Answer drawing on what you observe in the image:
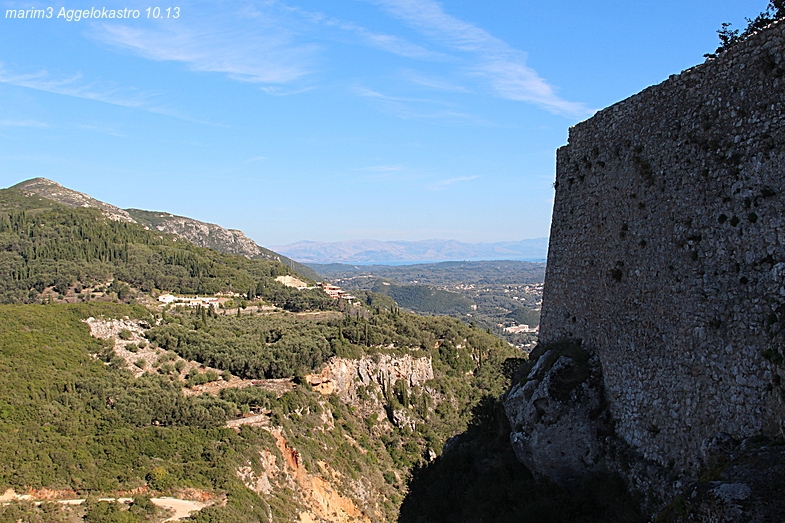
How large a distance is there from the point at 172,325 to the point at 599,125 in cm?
4659

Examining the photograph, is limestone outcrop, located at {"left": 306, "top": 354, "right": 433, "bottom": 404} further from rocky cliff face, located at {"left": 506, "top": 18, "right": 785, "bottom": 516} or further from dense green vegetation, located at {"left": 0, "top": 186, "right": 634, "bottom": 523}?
rocky cliff face, located at {"left": 506, "top": 18, "right": 785, "bottom": 516}

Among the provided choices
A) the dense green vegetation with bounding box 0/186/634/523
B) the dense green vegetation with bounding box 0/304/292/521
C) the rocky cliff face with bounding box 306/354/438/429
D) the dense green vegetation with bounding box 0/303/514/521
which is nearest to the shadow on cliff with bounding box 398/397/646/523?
the dense green vegetation with bounding box 0/186/634/523

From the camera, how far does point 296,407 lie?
4153 cm

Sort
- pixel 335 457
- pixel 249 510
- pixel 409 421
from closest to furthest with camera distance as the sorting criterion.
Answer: pixel 249 510, pixel 335 457, pixel 409 421

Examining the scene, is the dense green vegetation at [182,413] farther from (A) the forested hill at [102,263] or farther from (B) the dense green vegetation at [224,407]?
(A) the forested hill at [102,263]

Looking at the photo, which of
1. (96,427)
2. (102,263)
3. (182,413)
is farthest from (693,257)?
(102,263)

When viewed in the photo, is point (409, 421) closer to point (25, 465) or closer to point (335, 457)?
point (335, 457)

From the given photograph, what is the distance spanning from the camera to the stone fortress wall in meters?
6.55

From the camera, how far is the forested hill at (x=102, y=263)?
6106 centimetres

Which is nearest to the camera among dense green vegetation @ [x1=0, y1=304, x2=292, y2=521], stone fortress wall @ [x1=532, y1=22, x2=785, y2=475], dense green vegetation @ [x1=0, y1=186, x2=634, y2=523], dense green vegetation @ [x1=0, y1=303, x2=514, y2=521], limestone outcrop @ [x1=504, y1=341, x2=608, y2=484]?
stone fortress wall @ [x1=532, y1=22, x2=785, y2=475]

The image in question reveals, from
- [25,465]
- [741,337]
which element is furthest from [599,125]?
[25,465]

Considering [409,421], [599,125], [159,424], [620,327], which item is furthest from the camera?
[409,421]

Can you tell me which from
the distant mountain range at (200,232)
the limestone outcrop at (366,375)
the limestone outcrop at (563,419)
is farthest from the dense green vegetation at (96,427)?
the distant mountain range at (200,232)

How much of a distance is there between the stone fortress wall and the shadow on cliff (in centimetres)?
94
